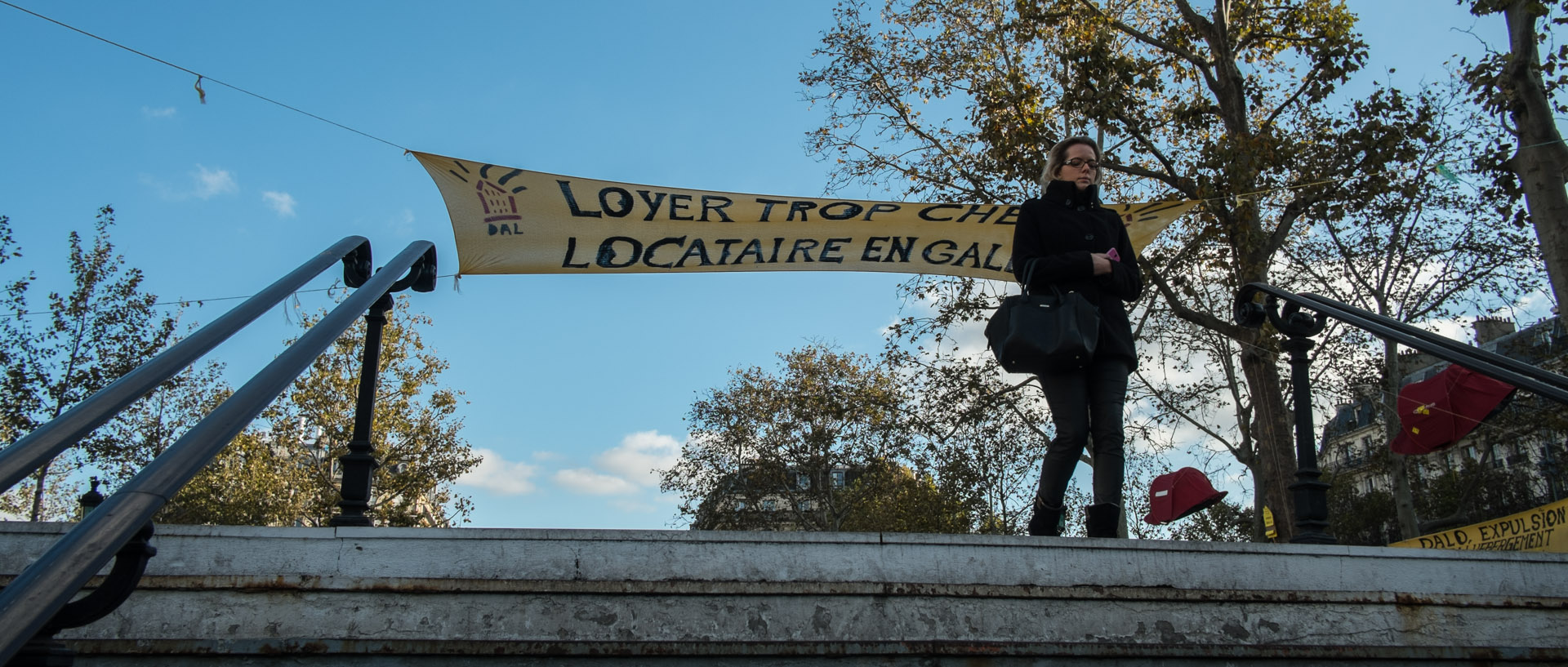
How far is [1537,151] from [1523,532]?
4.91 metres

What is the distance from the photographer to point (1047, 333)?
403 centimetres

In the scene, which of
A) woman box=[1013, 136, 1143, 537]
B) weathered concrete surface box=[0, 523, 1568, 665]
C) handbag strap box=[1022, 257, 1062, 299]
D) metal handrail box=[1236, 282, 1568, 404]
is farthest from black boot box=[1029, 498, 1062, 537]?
metal handrail box=[1236, 282, 1568, 404]

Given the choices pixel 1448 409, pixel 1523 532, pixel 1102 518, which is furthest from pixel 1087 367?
pixel 1523 532

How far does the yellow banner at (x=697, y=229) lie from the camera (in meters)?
6.32

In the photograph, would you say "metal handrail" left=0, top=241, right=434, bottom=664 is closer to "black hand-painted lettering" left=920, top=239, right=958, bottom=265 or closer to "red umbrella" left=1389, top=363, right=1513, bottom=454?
"black hand-painted lettering" left=920, top=239, right=958, bottom=265

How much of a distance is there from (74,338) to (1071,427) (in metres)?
20.7

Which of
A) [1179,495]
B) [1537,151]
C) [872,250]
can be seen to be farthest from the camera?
[1179,495]

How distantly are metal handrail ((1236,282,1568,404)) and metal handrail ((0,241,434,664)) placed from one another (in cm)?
412

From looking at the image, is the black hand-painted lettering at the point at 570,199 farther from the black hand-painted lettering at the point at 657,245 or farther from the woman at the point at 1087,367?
the woman at the point at 1087,367

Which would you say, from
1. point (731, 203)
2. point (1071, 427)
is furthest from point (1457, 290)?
point (1071, 427)

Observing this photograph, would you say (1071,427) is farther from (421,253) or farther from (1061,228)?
(421,253)

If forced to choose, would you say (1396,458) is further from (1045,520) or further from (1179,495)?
(1045,520)

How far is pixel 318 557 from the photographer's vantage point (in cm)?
311

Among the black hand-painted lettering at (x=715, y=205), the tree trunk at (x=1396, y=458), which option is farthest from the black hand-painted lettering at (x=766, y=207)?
the tree trunk at (x=1396, y=458)
